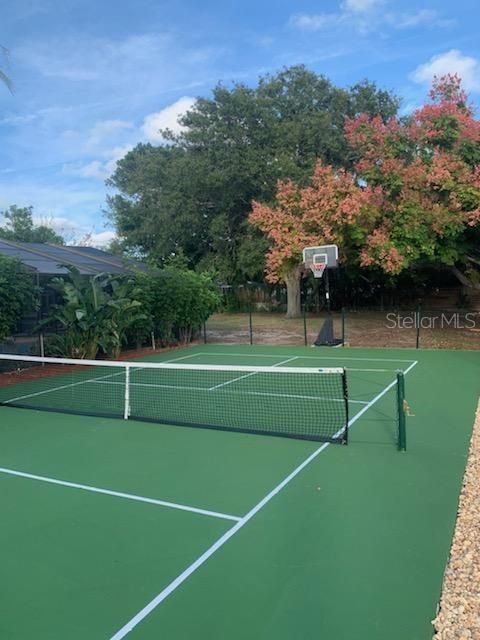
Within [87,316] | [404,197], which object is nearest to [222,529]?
[87,316]

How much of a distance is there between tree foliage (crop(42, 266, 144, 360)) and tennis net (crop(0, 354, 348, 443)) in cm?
63

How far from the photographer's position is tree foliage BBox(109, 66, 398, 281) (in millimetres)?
24953

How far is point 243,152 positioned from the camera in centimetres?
2547

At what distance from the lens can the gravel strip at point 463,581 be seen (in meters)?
3.01

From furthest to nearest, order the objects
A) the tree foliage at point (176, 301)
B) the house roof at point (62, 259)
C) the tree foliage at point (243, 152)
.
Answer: the tree foliage at point (243, 152) → the tree foliage at point (176, 301) → the house roof at point (62, 259)

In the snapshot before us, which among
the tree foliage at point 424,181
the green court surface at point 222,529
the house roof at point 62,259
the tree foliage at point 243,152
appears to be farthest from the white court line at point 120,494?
the tree foliage at point 243,152

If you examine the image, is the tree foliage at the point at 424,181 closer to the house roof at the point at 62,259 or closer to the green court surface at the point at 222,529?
the green court surface at the point at 222,529

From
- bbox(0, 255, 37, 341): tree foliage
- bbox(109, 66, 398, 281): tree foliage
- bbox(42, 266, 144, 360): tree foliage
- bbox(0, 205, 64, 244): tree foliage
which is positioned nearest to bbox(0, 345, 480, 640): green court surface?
bbox(0, 255, 37, 341): tree foliage

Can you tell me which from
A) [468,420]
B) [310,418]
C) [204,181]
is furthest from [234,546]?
[204,181]

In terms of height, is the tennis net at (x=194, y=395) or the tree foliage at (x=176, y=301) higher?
the tree foliage at (x=176, y=301)

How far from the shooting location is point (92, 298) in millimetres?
13555

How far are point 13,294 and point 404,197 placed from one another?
10786mm

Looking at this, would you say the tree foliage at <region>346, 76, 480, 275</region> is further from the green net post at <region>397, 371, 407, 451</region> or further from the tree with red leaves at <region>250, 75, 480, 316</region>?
the green net post at <region>397, 371, 407, 451</region>

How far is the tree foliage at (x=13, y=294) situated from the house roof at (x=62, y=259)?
38.0 inches
